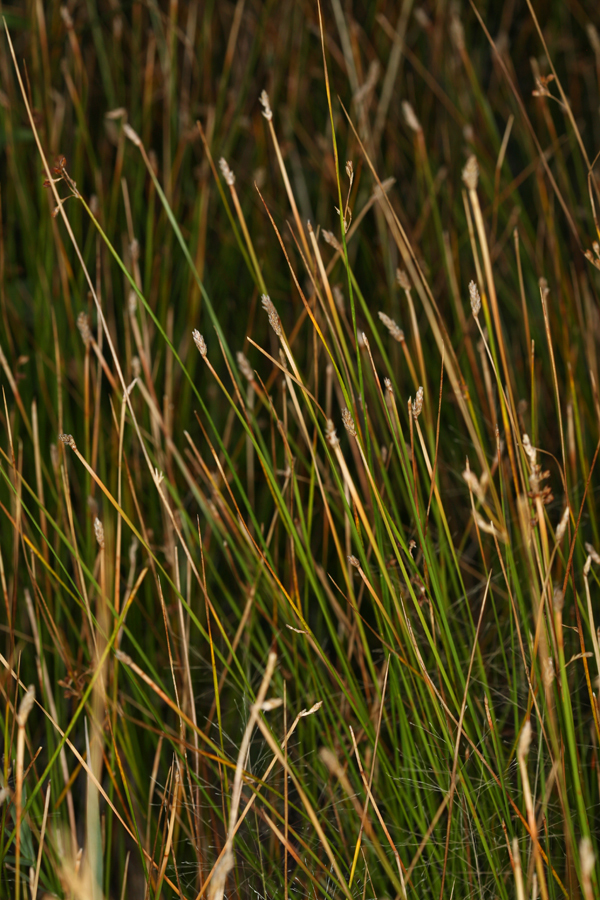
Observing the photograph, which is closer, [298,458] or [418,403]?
[418,403]

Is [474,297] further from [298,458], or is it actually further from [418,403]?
[298,458]

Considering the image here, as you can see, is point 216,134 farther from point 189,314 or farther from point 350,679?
point 350,679

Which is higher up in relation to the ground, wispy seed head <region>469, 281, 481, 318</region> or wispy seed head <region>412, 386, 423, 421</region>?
wispy seed head <region>469, 281, 481, 318</region>

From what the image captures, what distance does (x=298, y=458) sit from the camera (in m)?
0.91

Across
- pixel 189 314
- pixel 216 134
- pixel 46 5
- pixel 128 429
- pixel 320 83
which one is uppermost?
pixel 46 5

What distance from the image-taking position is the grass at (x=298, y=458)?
1.91ft

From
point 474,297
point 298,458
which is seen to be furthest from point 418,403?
point 298,458

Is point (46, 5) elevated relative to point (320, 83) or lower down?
elevated

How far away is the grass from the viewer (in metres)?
0.58

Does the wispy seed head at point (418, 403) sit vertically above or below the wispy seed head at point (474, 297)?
below

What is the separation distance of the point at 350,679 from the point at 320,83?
129 cm

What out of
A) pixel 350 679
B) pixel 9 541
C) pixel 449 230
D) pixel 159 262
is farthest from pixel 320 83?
pixel 350 679

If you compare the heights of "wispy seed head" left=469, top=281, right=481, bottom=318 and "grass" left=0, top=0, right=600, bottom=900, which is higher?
"wispy seed head" left=469, top=281, right=481, bottom=318

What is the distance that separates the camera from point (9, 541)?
921 millimetres
